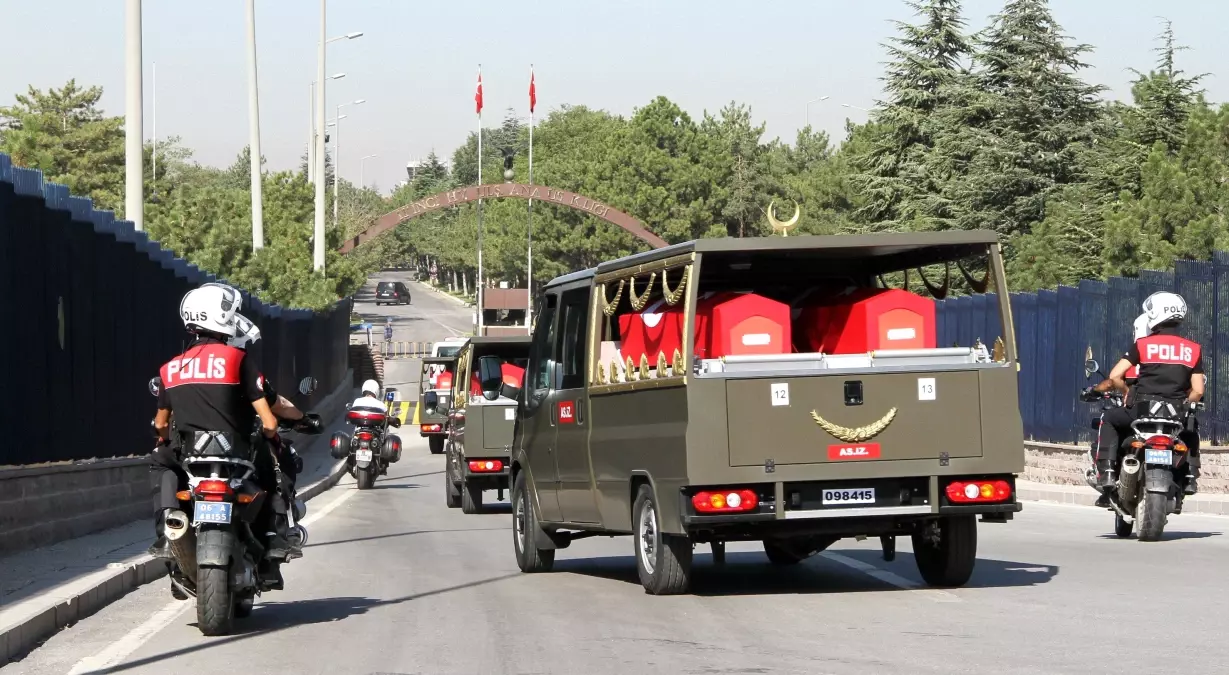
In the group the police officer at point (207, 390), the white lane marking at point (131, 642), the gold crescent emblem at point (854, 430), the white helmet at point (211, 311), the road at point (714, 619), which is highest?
the white helmet at point (211, 311)

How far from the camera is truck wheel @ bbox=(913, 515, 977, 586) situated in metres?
12.3

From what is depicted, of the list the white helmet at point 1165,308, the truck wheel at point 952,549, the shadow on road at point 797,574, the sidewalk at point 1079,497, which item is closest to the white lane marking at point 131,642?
the shadow on road at point 797,574

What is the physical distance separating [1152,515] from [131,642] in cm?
913

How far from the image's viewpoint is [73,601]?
11531 millimetres

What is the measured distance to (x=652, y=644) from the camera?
9.84m

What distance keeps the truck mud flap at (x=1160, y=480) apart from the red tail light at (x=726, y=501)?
17.6ft

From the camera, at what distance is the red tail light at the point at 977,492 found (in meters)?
11.9

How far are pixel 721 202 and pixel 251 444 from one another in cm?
10606

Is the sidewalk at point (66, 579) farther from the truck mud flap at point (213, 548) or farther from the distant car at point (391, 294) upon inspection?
the distant car at point (391, 294)

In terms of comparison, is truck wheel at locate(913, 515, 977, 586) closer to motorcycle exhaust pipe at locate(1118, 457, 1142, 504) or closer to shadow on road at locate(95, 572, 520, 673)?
shadow on road at locate(95, 572, 520, 673)

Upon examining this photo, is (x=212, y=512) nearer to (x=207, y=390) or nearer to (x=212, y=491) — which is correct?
(x=212, y=491)

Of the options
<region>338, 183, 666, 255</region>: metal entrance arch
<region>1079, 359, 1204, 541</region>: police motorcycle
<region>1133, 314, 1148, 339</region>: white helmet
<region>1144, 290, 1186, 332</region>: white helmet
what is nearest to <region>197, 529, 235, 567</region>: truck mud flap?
→ <region>1079, 359, 1204, 541</region>: police motorcycle

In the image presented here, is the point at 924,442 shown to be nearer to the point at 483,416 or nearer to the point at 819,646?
the point at 819,646

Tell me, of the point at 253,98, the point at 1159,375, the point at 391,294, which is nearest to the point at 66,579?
the point at 1159,375
